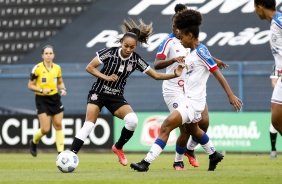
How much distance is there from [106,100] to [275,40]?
3241 millimetres

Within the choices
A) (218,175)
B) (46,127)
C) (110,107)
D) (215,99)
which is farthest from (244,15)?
(218,175)

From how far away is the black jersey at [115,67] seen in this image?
11.8m

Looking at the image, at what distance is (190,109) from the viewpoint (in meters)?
10.6

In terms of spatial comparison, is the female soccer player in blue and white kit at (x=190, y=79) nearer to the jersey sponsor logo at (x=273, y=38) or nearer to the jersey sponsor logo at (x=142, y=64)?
the jersey sponsor logo at (x=273, y=38)

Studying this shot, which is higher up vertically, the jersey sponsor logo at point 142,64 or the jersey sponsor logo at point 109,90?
the jersey sponsor logo at point 142,64

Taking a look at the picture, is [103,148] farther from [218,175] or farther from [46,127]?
[218,175]

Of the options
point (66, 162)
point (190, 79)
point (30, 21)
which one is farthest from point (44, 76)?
point (30, 21)

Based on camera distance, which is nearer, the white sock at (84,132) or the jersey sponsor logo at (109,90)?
the white sock at (84,132)

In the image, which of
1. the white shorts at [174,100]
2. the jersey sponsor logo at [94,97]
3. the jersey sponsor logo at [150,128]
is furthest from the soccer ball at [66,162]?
the jersey sponsor logo at [150,128]

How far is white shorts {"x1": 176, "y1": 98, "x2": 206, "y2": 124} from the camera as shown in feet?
34.6

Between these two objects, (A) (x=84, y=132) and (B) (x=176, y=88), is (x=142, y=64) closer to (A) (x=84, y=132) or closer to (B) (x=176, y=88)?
(B) (x=176, y=88)

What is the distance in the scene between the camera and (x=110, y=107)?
40.2 ft

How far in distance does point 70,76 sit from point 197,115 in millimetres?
11409

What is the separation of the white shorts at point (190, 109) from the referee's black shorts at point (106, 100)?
5.62 ft
